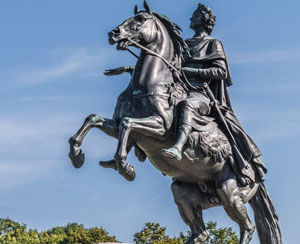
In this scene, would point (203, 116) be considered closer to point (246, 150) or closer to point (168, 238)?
point (246, 150)

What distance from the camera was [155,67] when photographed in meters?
12.2

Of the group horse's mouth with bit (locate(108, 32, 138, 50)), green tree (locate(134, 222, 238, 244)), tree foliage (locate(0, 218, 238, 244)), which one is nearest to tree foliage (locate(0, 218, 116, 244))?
tree foliage (locate(0, 218, 238, 244))

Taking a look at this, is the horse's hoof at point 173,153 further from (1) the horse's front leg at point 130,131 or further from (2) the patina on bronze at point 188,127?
(1) the horse's front leg at point 130,131

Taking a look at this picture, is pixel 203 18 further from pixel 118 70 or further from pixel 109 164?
pixel 109 164

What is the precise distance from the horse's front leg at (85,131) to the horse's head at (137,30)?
1.27 metres

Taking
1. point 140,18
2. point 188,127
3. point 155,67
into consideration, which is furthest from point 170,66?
point 188,127

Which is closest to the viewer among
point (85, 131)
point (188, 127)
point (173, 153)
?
point (173, 153)

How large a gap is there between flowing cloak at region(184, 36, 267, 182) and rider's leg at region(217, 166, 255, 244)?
9.3 inches

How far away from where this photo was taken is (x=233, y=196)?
42.0ft

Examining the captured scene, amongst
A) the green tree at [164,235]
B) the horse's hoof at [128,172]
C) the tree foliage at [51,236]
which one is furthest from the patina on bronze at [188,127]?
the tree foliage at [51,236]

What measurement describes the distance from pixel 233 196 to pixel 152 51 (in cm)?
287

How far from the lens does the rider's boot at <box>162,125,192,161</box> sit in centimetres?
1134

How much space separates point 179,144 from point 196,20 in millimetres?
3030

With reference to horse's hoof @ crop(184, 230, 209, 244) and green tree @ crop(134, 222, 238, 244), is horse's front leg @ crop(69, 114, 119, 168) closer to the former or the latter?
horse's hoof @ crop(184, 230, 209, 244)
